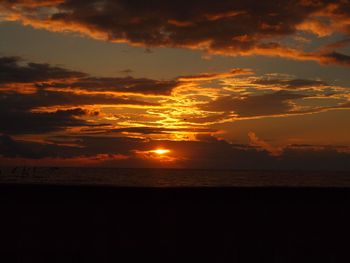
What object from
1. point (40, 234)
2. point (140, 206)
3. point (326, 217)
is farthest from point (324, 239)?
point (140, 206)

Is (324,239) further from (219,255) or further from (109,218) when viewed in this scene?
(109,218)

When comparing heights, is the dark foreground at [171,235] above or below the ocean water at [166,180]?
above

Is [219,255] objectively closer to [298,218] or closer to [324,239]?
[324,239]

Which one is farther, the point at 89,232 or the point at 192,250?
the point at 89,232

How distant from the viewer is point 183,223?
1535 centimetres

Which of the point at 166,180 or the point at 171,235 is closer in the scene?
the point at 171,235

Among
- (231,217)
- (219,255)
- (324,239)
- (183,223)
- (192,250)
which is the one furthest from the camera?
(231,217)

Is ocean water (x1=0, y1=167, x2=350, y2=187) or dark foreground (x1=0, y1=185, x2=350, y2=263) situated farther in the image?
ocean water (x1=0, y1=167, x2=350, y2=187)

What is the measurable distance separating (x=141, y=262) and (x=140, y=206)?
11.3 meters

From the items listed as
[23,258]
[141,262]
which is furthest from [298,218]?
[23,258]

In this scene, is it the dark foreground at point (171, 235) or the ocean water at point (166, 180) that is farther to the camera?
the ocean water at point (166, 180)

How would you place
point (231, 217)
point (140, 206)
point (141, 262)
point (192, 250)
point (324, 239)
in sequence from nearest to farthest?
point (141, 262) → point (192, 250) → point (324, 239) → point (231, 217) → point (140, 206)

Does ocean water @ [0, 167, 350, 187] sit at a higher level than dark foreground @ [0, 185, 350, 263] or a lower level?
lower

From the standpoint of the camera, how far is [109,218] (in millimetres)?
16297
